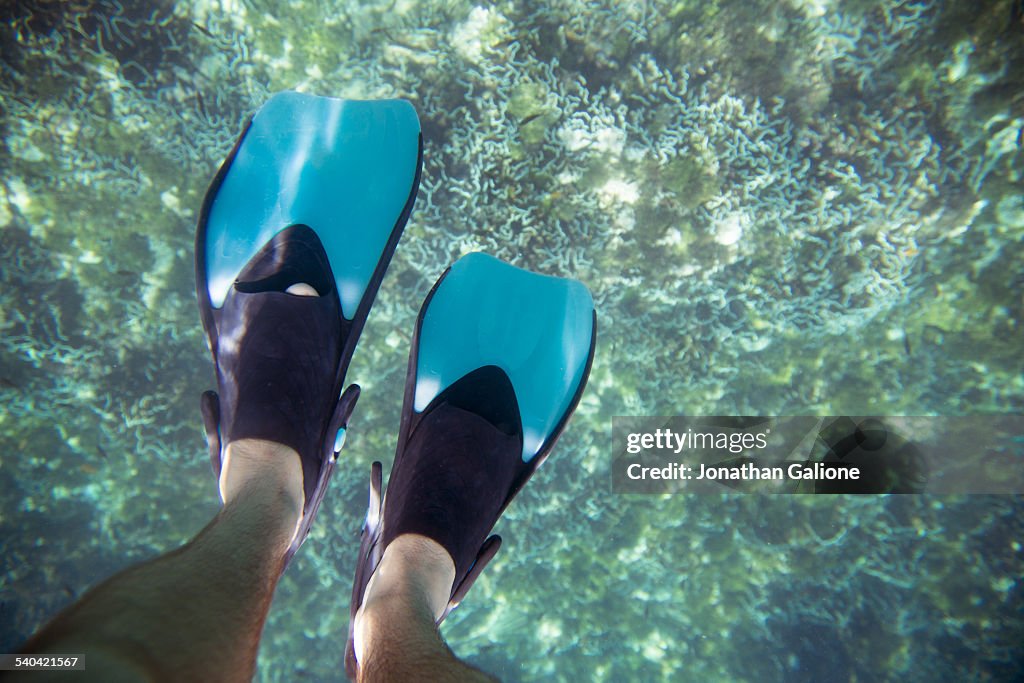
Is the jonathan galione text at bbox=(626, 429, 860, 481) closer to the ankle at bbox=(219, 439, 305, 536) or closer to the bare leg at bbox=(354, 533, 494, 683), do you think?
the bare leg at bbox=(354, 533, 494, 683)

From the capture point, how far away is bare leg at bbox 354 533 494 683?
1.20 meters

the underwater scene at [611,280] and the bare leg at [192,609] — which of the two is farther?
the underwater scene at [611,280]

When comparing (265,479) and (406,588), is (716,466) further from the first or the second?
(265,479)

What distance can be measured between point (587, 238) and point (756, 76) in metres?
1.83

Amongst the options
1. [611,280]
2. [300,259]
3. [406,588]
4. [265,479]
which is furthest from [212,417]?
[611,280]

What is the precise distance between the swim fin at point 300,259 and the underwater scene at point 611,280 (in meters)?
1.09

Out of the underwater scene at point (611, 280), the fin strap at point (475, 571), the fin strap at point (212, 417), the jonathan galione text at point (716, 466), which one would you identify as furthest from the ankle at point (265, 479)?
the jonathan galione text at point (716, 466)

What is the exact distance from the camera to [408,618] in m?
1.45

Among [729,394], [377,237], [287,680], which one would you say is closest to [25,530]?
[287,680]

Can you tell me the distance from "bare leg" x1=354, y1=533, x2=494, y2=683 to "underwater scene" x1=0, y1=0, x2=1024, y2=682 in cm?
273

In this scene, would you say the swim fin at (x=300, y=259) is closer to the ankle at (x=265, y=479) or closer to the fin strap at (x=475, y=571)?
the ankle at (x=265, y=479)

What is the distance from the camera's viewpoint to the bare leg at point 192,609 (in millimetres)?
794

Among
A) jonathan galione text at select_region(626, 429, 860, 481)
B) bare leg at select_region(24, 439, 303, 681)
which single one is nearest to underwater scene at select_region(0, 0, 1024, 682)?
jonathan galione text at select_region(626, 429, 860, 481)

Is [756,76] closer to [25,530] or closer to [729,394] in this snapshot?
[729,394]
